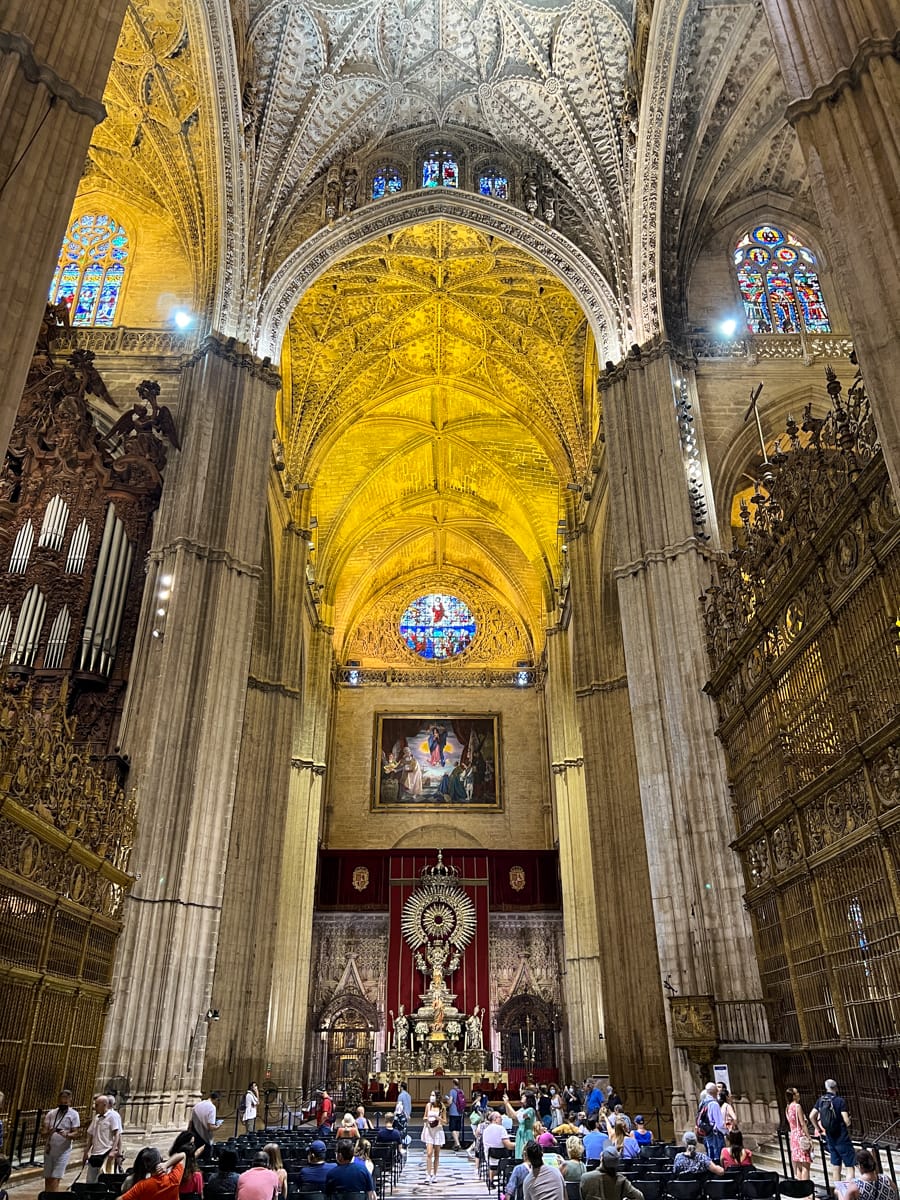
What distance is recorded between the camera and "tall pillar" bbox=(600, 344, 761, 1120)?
42.3ft

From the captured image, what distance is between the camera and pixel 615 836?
66.9 feet

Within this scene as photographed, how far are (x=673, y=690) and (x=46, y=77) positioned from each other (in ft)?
36.6

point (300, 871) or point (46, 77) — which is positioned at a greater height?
point (46, 77)

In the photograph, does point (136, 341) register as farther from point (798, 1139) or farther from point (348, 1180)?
point (798, 1139)

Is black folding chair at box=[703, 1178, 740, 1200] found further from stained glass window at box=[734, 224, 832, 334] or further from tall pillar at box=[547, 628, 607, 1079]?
stained glass window at box=[734, 224, 832, 334]

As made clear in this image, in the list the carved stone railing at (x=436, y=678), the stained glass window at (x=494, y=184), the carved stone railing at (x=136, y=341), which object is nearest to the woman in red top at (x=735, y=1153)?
the carved stone railing at (x=136, y=341)

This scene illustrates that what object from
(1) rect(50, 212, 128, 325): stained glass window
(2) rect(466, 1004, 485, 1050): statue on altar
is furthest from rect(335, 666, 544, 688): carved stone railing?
(1) rect(50, 212, 128, 325): stained glass window

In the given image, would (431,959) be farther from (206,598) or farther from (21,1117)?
(21,1117)

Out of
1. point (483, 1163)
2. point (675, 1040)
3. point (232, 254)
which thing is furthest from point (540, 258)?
point (483, 1163)

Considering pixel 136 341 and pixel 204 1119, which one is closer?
pixel 204 1119

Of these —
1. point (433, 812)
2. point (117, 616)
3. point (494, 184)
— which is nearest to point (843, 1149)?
point (117, 616)

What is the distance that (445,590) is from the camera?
3431 centimetres

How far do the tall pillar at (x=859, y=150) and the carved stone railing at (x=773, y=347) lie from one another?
947 cm

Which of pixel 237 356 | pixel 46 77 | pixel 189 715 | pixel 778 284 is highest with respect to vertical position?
pixel 778 284
